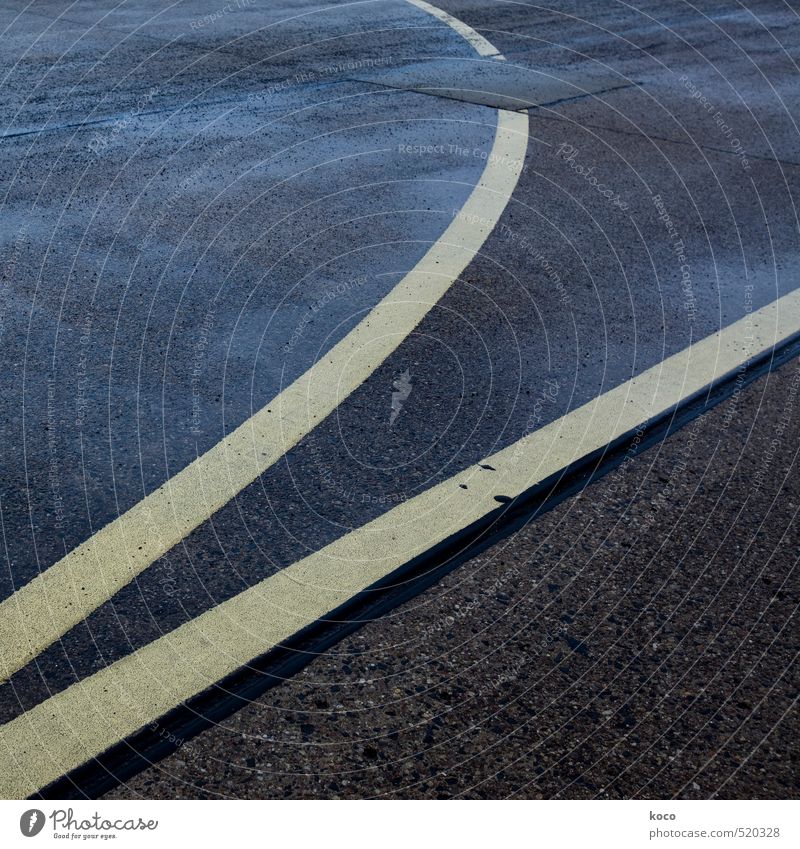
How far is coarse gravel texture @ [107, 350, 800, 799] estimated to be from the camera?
246 cm

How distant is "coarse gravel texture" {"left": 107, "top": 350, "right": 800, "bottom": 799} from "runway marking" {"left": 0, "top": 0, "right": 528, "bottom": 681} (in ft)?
2.08

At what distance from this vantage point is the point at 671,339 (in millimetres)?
4766

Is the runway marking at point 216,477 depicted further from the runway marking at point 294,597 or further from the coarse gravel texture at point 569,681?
the coarse gravel texture at point 569,681

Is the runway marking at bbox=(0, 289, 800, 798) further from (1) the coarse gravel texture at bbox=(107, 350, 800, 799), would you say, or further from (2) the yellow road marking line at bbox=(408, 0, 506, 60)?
(2) the yellow road marking line at bbox=(408, 0, 506, 60)

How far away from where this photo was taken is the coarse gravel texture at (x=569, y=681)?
2.46 m

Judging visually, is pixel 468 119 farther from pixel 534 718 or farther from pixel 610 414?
pixel 534 718
